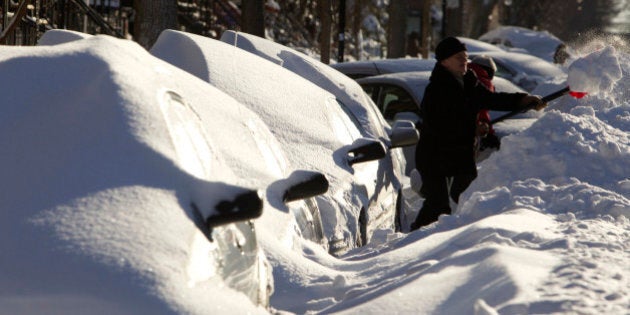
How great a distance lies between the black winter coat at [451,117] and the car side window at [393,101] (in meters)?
4.34

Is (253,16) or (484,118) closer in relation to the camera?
(484,118)

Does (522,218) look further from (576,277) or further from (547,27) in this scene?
(547,27)

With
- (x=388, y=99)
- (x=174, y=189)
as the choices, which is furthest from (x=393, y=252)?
(x=388, y=99)

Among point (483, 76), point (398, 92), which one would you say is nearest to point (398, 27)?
point (398, 92)

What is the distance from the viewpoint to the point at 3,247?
11.5ft

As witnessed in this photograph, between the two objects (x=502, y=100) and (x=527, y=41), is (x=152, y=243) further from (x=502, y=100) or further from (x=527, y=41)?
(x=527, y=41)

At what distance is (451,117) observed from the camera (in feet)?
31.5

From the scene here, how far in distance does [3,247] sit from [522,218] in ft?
12.3

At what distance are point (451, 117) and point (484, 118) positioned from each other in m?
1.48

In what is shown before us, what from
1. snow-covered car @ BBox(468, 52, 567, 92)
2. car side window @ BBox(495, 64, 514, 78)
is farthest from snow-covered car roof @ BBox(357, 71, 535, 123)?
car side window @ BBox(495, 64, 514, 78)

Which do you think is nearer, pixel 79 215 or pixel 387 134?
pixel 79 215

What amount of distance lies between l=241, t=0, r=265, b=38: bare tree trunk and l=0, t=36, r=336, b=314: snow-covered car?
41.3 feet

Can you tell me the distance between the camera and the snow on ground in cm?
341

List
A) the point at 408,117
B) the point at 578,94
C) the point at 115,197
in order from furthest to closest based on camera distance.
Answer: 1. the point at 408,117
2. the point at 578,94
3. the point at 115,197
